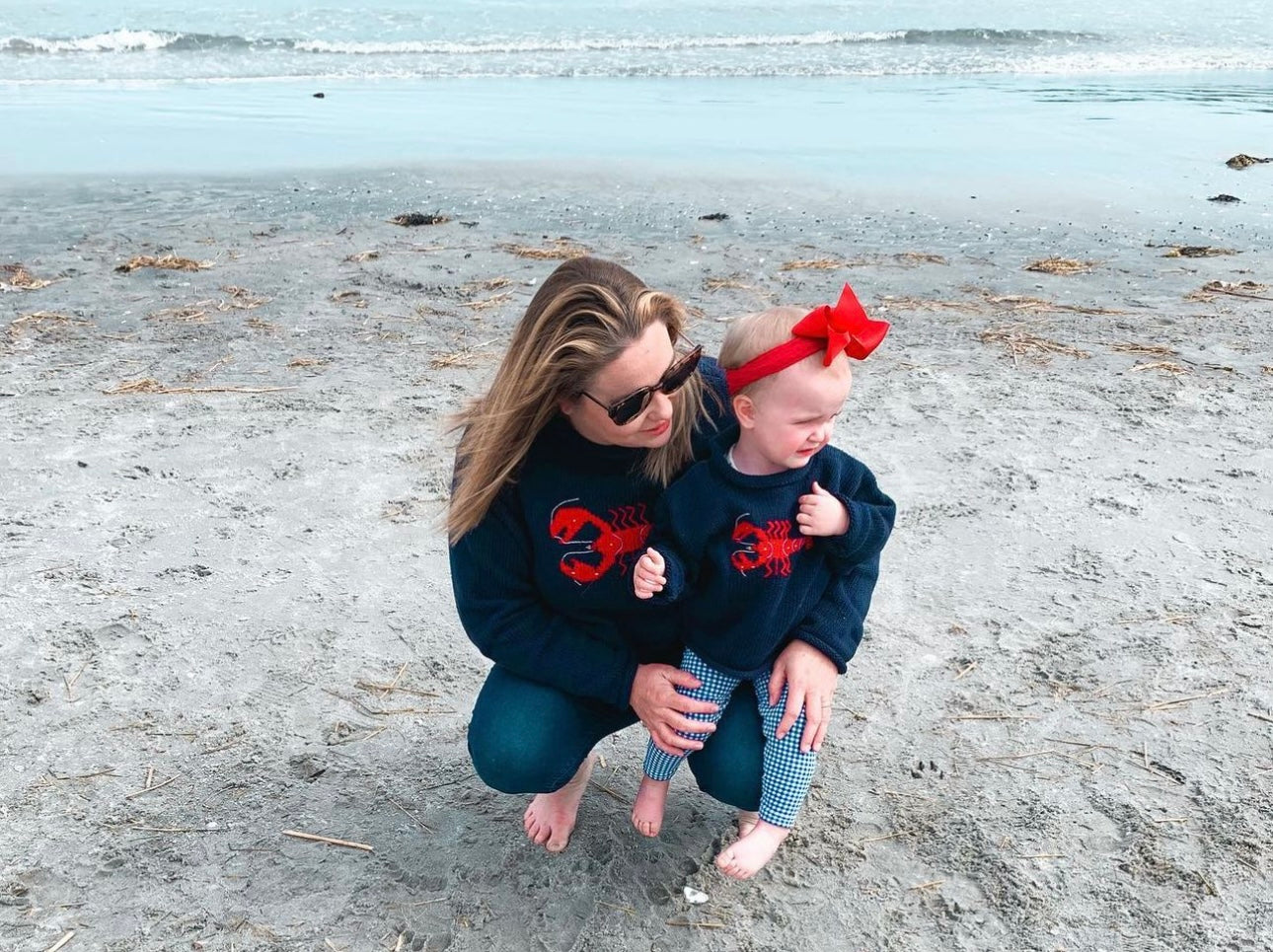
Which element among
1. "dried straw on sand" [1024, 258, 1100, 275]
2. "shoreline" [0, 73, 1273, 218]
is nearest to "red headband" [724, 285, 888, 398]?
"dried straw on sand" [1024, 258, 1100, 275]

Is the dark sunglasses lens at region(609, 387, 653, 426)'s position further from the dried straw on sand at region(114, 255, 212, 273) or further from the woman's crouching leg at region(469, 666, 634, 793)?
the dried straw on sand at region(114, 255, 212, 273)

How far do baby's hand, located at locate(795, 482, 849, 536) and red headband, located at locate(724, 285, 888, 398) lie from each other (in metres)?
0.27

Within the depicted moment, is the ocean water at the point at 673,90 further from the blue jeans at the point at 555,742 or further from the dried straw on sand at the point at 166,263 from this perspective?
the blue jeans at the point at 555,742

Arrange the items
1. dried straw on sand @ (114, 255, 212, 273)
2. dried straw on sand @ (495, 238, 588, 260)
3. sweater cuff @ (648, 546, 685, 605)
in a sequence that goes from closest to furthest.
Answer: sweater cuff @ (648, 546, 685, 605)
dried straw on sand @ (114, 255, 212, 273)
dried straw on sand @ (495, 238, 588, 260)

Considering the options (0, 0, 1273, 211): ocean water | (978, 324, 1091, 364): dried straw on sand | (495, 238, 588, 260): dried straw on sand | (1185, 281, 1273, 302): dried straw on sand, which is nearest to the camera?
(978, 324, 1091, 364): dried straw on sand

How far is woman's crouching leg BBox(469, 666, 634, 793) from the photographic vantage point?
2.50 meters

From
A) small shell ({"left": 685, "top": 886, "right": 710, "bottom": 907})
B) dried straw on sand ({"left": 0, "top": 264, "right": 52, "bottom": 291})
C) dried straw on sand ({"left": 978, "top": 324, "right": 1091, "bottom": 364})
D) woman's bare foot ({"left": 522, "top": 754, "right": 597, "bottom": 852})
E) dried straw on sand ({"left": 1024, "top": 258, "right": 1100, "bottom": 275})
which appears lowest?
small shell ({"left": 685, "top": 886, "right": 710, "bottom": 907})

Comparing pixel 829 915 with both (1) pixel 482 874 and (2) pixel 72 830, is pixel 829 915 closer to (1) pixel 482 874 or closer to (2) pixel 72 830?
(1) pixel 482 874

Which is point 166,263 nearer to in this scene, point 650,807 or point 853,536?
point 650,807

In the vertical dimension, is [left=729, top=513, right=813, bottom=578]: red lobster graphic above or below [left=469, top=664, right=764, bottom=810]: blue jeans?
above

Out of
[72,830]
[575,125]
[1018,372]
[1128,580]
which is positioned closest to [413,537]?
[72,830]

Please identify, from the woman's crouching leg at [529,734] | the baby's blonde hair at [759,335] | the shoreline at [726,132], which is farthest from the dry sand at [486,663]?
the shoreline at [726,132]

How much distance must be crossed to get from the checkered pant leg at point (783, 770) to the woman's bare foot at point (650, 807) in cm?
25

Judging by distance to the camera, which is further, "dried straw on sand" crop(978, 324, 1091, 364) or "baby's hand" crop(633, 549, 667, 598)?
"dried straw on sand" crop(978, 324, 1091, 364)
